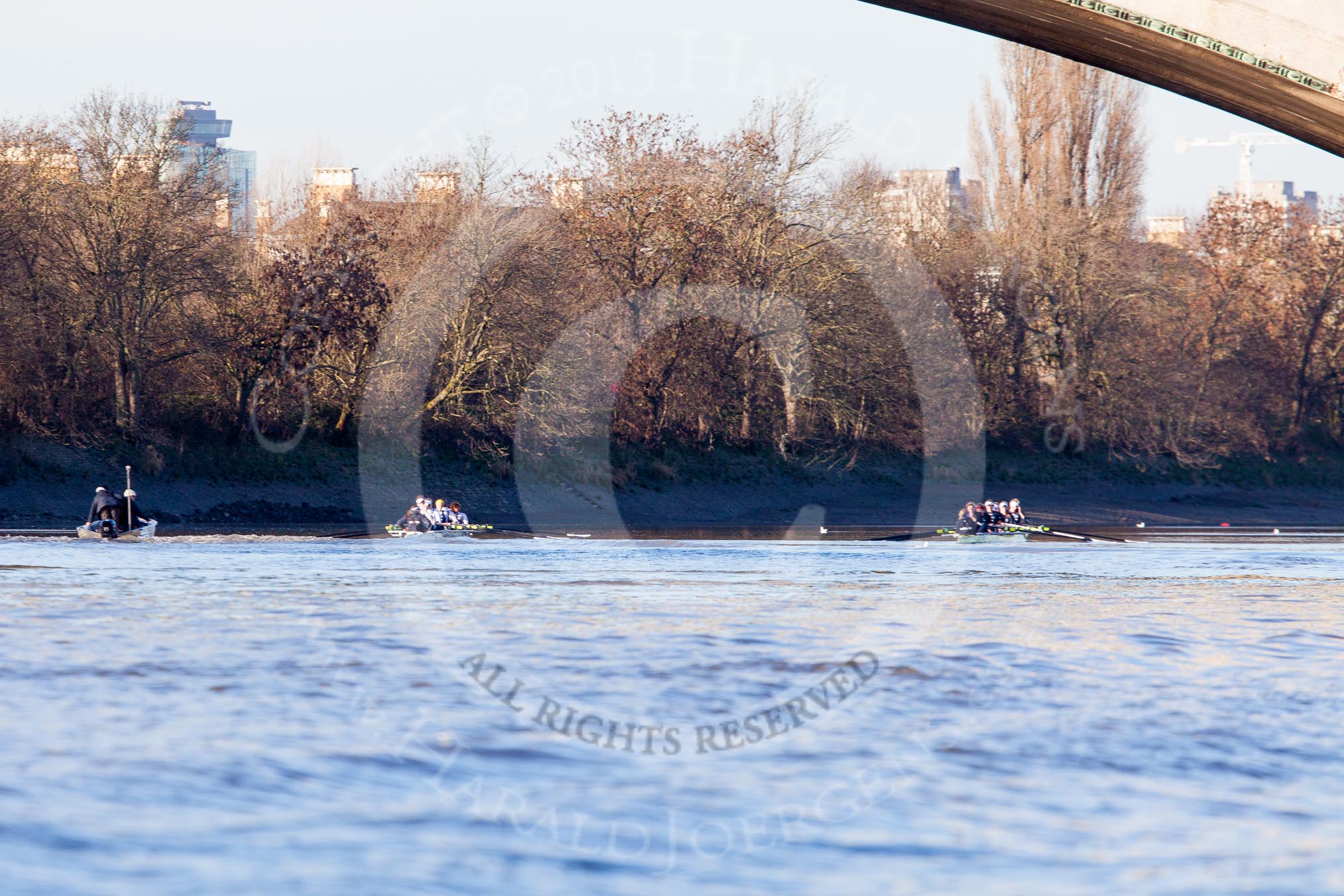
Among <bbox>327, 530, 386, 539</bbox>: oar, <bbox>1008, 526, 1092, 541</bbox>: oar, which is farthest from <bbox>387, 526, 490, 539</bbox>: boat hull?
<bbox>1008, 526, 1092, 541</bbox>: oar

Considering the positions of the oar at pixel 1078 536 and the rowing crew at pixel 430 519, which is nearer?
the rowing crew at pixel 430 519

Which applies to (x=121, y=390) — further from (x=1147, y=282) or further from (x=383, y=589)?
(x=1147, y=282)

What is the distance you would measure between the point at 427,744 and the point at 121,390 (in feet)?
127

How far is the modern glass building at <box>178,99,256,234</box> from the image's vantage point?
4603cm

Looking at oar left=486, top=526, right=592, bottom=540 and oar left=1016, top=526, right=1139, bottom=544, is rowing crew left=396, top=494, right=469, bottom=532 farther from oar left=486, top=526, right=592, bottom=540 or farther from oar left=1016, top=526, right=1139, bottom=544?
oar left=1016, top=526, right=1139, bottom=544

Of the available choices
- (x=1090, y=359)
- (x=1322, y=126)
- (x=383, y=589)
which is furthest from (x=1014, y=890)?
(x=1090, y=359)

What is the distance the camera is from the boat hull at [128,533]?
34094 millimetres

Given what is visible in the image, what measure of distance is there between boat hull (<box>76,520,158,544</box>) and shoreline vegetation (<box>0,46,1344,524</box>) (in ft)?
26.3

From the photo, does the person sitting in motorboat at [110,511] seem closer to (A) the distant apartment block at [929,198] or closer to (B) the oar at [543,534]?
(B) the oar at [543,534]

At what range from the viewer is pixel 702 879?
22.6 feet

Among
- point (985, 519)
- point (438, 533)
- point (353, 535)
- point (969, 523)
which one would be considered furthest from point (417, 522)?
point (985, 519)

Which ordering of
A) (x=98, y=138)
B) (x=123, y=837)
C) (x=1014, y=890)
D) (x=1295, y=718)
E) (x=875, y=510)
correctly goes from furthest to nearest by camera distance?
(x=875, y=510), (x=98, y=138), (x=1295, y=718), (x=123, y=837), (x=1014, y=890)

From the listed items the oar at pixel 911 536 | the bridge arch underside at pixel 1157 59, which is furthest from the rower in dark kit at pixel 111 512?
the bridge arch underside at pixel 1157 59

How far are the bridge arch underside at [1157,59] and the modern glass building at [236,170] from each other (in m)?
24.7
